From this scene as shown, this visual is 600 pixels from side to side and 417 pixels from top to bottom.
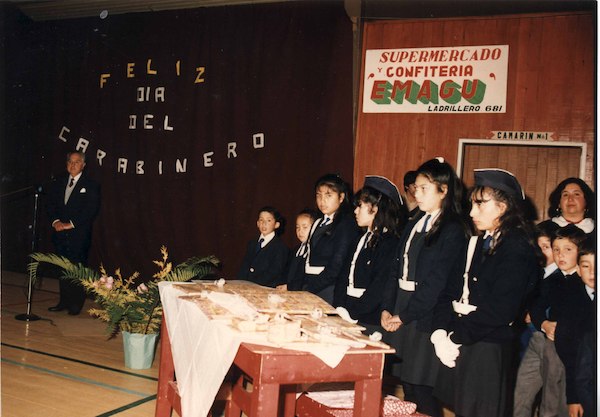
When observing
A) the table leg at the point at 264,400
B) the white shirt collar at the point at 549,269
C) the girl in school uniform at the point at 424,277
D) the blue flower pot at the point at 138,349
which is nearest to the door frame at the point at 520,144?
the white shirt collar at the point at 549,269

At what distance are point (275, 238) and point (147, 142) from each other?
111 inches

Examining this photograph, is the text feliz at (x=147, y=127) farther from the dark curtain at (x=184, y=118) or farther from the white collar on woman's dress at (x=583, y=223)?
the white collar on woman's dress at (x=583, y=223)

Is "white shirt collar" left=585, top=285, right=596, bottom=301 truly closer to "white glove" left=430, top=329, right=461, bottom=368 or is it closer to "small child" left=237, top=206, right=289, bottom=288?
"white glove" left=430, top=329, right=461, bottom=368

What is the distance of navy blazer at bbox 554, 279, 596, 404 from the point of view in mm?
2553

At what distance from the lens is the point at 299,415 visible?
234cm

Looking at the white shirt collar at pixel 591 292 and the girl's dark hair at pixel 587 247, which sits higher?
the girl's dark hair at pixel 587 247

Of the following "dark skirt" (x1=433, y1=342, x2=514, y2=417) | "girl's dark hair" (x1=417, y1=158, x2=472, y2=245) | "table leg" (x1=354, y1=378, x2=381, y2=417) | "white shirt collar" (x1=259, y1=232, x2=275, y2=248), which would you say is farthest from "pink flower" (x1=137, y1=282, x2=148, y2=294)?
"table leg" (x1=354, y1=378, x2=381, y2=417)

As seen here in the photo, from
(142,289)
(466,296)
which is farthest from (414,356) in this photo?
(142,289)

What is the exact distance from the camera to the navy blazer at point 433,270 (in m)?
2.61

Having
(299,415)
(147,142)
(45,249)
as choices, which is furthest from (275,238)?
(45,249)

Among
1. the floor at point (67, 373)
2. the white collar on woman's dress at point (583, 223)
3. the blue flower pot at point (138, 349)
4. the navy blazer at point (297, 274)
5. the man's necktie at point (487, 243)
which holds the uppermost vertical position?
the white collar on woman's dress at point (583, 223)

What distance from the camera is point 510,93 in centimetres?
498

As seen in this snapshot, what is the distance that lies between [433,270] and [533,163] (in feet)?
9.47

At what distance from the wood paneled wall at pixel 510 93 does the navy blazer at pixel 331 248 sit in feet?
5.98
